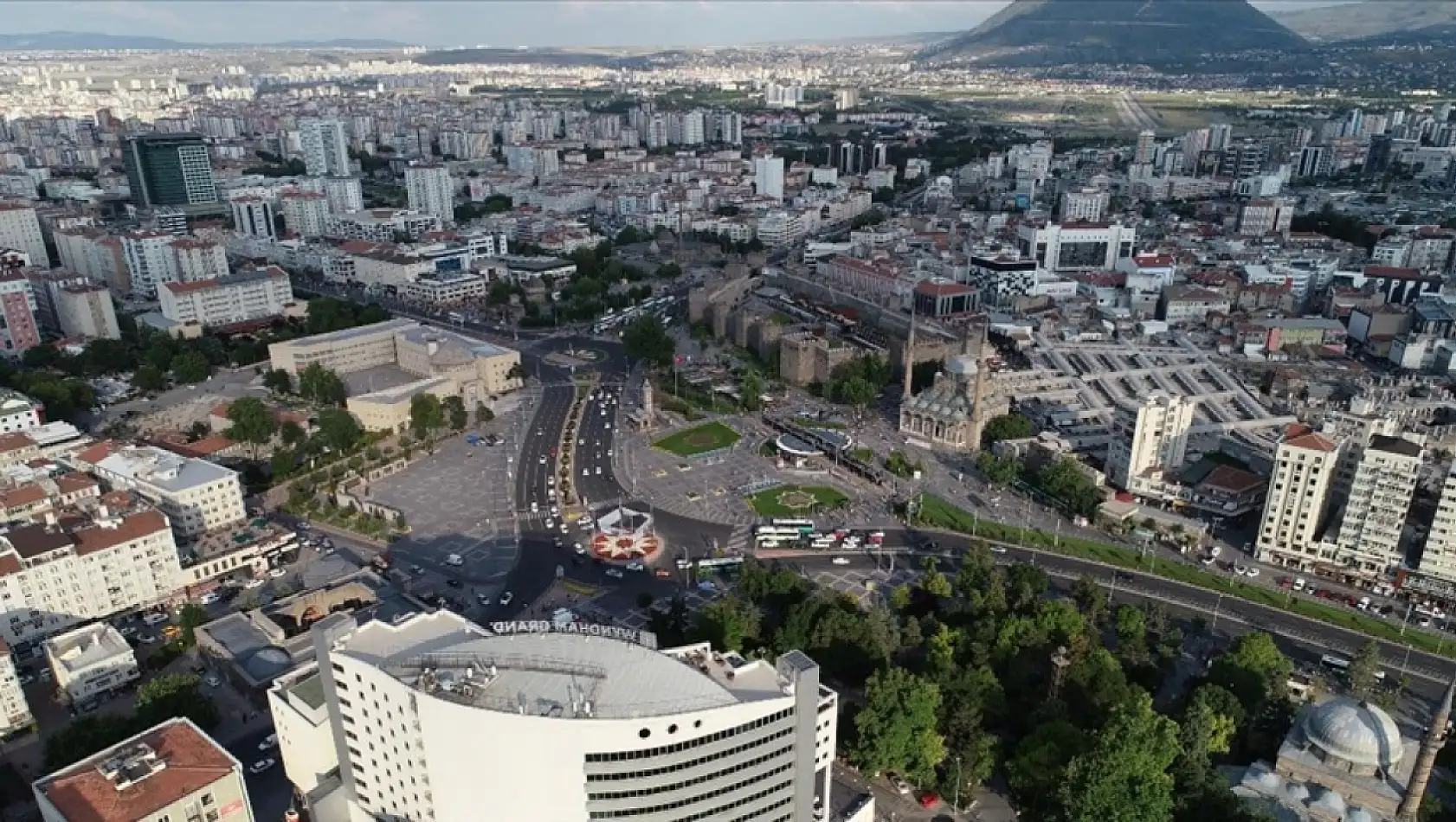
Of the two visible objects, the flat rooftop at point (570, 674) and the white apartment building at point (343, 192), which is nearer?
the flat rooftop at point (570, 674)

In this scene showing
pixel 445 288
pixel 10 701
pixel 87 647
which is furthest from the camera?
pixel 445 288

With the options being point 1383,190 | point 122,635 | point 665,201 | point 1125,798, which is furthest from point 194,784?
point 1383,190

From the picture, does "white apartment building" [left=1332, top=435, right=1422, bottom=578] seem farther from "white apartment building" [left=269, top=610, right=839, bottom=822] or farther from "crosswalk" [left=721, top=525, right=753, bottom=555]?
"white apartment building" [left=269, top=610, right=839, bottom=822]

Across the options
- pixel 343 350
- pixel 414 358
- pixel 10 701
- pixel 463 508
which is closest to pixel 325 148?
pixel 343 350

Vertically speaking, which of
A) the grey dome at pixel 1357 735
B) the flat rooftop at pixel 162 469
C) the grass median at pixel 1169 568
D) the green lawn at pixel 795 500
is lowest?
the green lawn at pixel 795 500

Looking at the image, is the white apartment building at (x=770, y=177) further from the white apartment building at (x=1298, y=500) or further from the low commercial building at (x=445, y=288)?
the white apartment building at (x=1298, y=500)

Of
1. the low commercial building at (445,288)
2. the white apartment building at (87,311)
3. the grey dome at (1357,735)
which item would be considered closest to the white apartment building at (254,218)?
the low commercial building at (445,288)

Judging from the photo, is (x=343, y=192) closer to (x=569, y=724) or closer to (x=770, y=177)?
(x=770, y=177)
